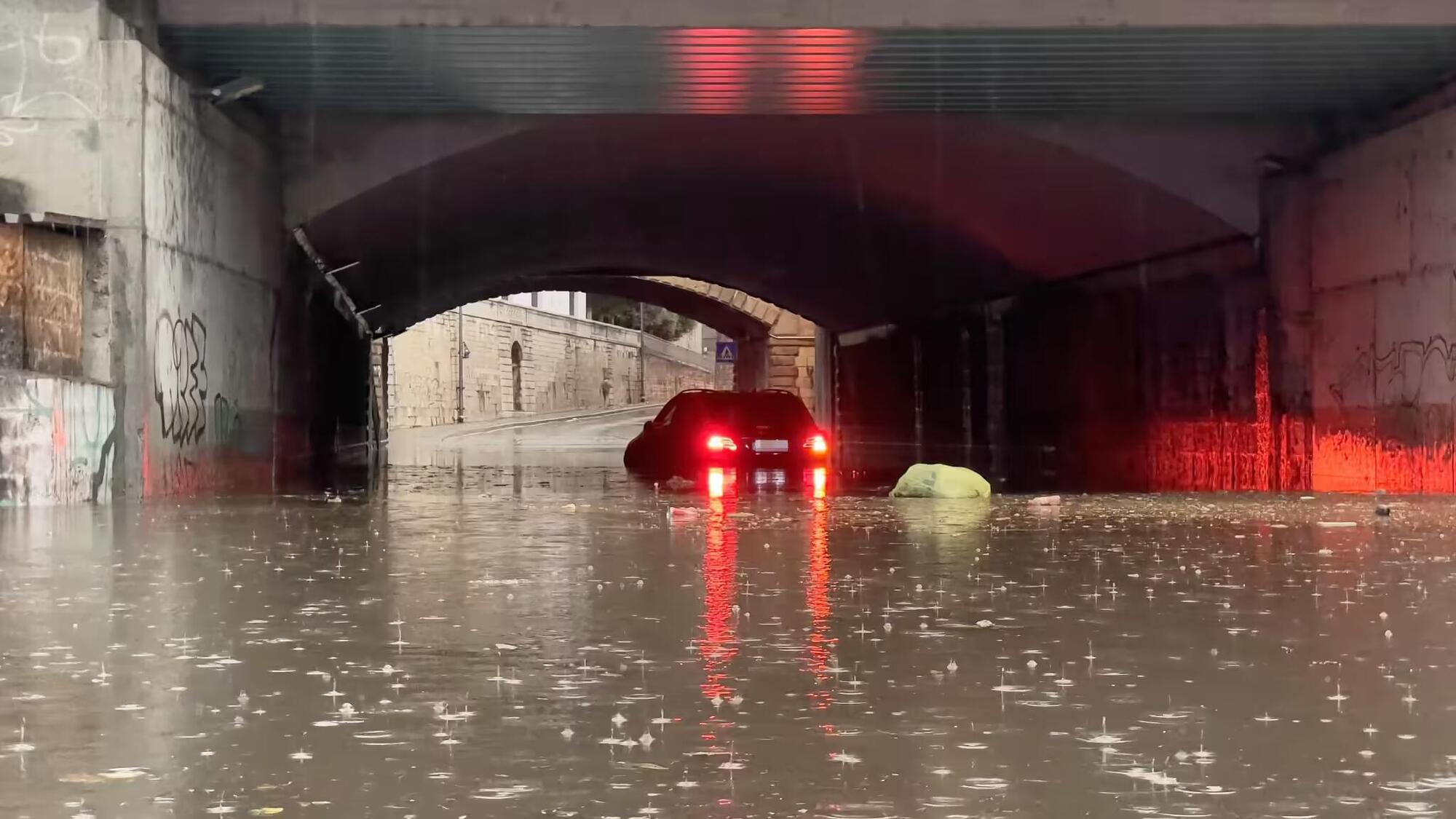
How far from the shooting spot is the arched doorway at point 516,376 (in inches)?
3253

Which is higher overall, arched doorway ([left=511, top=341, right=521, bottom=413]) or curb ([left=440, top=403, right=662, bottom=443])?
arched doorway ([left=511, top=341, right=521, bottom=413])

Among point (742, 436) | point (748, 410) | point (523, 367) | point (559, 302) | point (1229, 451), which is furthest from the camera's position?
point (559, 302)

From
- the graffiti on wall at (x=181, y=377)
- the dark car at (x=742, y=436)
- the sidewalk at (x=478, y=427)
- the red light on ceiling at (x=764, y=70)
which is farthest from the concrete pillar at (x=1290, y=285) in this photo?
the sidewalk at (x=478, y=427)

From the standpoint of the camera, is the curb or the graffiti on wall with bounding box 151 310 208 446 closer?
the graffiti on wall with bounding box 151 310 208 446

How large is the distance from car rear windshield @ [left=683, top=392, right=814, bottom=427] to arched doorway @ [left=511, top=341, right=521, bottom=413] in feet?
190

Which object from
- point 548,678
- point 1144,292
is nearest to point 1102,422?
point 1144,292

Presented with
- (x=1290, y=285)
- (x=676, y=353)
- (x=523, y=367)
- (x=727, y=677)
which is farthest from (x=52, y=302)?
(x=676, y=353)

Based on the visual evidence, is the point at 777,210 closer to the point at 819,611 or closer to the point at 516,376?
the point at 819,611

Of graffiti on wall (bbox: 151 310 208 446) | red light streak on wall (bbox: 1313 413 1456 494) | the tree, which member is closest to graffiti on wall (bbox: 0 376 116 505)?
graffiti on wall (bbox: 151 310 208 446)

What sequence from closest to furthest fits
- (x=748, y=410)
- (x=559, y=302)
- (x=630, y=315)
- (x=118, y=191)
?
(x=118, y=191)
(x=748, y=410)
(x=559, y=302)
(x=630, y=315)

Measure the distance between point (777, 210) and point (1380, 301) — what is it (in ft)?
40.9

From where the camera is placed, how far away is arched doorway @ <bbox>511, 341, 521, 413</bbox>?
82.6m

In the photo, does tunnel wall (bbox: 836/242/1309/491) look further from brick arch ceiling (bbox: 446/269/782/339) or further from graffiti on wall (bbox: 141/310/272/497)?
brick arch ceiling (bbox: 446/269/782/339)

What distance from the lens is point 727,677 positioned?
5.68m
